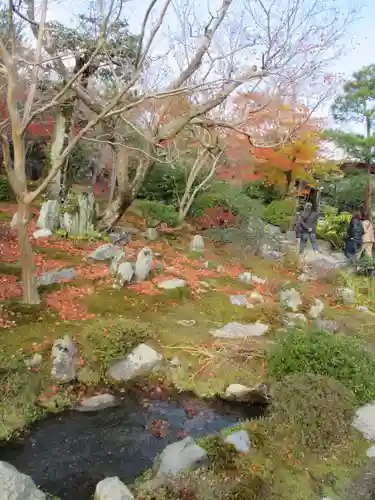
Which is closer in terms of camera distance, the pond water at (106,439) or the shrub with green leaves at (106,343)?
the pond water at (106,439)

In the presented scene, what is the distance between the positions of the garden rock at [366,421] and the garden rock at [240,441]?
1.23 m

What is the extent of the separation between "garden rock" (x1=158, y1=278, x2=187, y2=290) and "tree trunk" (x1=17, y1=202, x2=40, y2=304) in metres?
2.56

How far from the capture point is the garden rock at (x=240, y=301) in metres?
8.33

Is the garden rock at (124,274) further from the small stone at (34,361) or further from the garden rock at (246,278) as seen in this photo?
the garden rock at (246,278)

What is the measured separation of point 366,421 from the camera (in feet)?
15.7

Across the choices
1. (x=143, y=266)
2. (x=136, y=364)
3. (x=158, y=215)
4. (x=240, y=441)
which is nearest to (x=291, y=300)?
(x=143, y=266)

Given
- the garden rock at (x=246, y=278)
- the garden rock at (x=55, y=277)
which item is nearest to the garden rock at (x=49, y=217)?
the garden rock at (x=55, y=277)

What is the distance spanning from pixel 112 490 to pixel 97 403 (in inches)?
66.2

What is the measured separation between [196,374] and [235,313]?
2249 millimetres

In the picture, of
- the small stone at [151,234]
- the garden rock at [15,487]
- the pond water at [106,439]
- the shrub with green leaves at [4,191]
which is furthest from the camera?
the shrub with green leaves at [4,191]

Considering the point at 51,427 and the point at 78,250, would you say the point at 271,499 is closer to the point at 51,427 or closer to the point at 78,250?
the point at 51,427

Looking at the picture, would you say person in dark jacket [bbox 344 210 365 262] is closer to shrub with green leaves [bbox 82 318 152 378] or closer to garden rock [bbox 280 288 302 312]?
garden rock [bbox 280 288 302 312]

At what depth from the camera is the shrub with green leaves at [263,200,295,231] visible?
61.5 feet

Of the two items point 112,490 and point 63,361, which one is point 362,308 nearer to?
point 63,361
